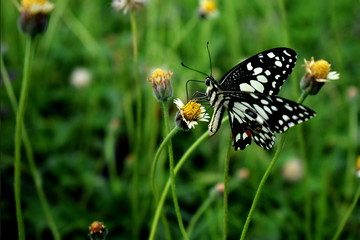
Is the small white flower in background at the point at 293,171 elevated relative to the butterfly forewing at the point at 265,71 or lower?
lower

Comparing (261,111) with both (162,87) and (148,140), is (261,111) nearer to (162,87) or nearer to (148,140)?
(162,87)

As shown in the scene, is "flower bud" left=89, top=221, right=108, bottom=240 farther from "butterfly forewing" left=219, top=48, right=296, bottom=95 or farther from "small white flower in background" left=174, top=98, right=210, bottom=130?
"butterfly forewing" left=219, top=48, right=296, bottom=95

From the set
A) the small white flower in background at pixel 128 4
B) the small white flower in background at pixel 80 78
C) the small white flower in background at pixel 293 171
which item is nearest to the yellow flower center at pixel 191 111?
the small white flower in background at pixel 128 4

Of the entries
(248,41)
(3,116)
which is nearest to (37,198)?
(3,116)

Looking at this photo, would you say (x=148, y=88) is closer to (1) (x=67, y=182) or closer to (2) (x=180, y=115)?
(1) (x=67, y=182)

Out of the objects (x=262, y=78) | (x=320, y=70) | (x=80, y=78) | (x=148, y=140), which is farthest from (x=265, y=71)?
(x=80, y=78)

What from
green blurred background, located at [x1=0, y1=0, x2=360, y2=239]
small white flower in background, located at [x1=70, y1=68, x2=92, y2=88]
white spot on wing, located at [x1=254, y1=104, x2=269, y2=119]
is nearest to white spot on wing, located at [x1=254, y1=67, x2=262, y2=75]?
white spot on wing, located at [x1=254, y1=104, x2=269, y2=119]

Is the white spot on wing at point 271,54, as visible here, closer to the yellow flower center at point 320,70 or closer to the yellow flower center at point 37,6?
the yellow flower center at point 320,70
